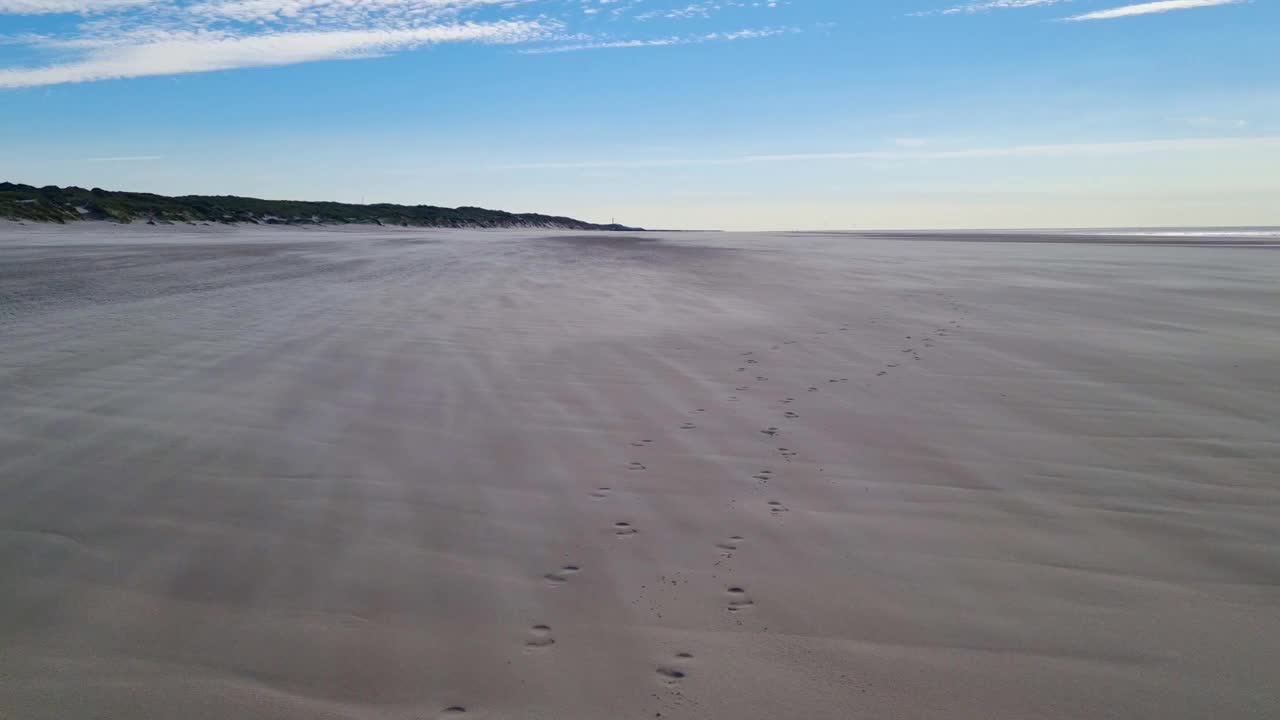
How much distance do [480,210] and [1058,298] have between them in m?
92.9

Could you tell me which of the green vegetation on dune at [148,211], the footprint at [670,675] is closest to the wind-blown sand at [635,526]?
the footprint at [670,675]

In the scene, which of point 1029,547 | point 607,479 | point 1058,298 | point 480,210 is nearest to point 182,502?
point 607,479

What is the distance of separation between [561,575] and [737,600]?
0.74 m

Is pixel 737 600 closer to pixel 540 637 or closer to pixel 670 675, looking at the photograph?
pixel 670 675

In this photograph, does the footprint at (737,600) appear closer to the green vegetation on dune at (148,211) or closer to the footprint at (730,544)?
the footprint at (730,544)

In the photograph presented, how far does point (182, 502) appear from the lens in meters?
4.06

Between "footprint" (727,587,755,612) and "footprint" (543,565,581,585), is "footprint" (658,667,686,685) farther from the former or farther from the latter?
"footprint" (543,565,581,585)

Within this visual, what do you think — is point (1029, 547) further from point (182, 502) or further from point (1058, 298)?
point (1058, 298)

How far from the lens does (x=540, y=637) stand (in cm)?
284

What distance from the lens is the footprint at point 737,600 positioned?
303 centimetres

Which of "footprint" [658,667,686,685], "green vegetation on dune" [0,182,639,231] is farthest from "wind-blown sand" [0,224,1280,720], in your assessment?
"green vegetation on dune" [0,182,639,231]

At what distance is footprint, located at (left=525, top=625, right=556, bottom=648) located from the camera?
2799 millimetres

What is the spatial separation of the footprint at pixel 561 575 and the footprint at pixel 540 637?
0.34 m

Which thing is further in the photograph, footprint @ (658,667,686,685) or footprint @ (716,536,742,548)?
footprint @ (716,536,742,548)
